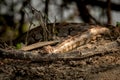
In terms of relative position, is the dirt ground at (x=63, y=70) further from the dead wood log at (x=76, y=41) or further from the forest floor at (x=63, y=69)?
the dead wood log at (x=76, y=41)

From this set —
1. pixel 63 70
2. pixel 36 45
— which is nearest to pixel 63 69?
pixel 63 70

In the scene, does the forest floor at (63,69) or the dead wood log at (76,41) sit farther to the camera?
the dead wood log at (76,41)

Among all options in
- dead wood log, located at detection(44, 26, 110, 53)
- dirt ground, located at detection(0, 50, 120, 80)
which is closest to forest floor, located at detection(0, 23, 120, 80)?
dirt ground, located at detection(0, 50, 120, 80)

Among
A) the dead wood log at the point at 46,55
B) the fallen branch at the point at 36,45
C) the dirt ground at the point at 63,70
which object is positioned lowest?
the dirt ground at the point at 63,70

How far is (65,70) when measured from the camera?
3389 mm

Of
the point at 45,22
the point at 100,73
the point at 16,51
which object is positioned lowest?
the point at 100,73

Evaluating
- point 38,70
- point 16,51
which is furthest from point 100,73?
point 16,51

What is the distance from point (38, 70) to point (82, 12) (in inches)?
174

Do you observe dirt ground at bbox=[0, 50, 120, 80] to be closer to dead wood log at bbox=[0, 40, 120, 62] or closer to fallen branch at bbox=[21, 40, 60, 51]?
dead wood log at bbox=[0, 40, 120, 62]

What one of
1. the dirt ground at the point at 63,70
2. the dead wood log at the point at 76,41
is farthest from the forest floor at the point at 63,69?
the dead wood log at the point at 76,41

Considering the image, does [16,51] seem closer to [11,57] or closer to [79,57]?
[11,57]

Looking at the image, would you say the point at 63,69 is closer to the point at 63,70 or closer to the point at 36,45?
the point at 63,70

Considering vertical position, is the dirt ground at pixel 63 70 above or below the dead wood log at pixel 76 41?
below

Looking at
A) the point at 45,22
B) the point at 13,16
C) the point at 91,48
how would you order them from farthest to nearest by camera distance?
→ the point at 13,16, the point at 45,22, the point at 91,48
